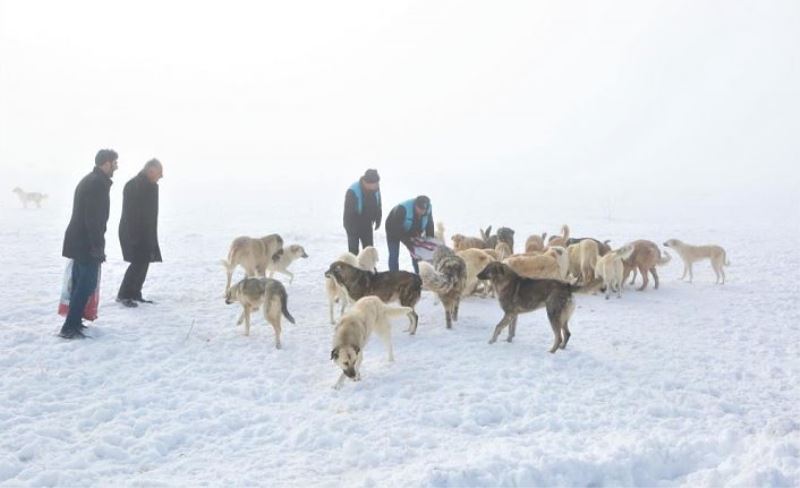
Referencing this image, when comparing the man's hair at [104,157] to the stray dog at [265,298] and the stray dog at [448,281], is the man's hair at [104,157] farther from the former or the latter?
the stray dog at [448,281]

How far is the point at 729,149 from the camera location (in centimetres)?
9588

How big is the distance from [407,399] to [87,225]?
3.96 m

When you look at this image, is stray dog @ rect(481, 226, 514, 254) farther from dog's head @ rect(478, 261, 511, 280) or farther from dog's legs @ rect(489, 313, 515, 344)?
dog's legs @ rect(489, 313, 515, 344)

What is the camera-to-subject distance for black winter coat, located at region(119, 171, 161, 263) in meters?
8.16

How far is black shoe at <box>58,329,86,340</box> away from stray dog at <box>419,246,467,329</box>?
4035 millimetres

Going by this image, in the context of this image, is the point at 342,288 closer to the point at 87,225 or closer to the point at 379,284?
the point at 379,284

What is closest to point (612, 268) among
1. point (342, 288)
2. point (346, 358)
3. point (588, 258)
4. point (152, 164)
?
point (588, 258)

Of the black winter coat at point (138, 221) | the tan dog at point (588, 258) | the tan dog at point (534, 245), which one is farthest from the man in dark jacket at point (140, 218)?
the tan dog at point (588, 258)

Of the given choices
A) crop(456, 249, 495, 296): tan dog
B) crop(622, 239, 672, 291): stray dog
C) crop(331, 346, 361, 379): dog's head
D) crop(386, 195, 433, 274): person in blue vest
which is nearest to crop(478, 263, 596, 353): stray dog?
crop(456, 249, 495, 296): tan dog

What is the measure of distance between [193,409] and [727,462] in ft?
13.9

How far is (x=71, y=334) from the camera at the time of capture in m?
6.80

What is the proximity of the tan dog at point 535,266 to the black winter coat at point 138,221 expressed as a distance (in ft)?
16.5

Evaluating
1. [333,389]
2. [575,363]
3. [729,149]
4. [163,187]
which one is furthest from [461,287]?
[729,149]

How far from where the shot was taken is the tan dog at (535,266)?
921 cm
